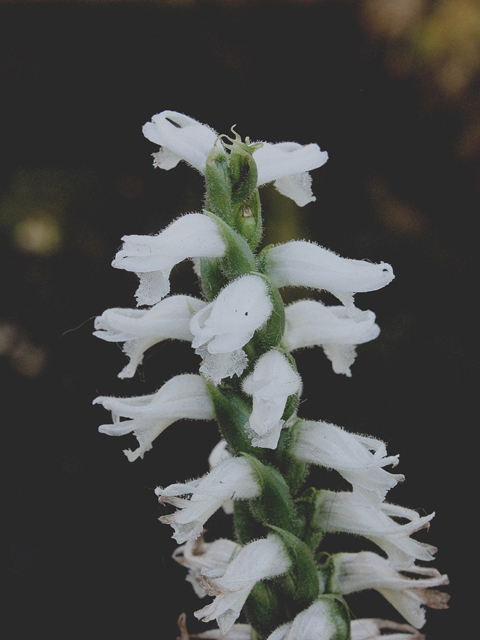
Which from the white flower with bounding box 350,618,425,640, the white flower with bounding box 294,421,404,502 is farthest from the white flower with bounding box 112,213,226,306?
the white flower with bounding box 350,618,425,640

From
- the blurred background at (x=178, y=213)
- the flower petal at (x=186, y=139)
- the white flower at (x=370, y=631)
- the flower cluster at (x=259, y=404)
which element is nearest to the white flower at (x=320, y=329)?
the flower cluster at (x=259, y=404)

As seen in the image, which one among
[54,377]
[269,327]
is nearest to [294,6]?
[54,377]

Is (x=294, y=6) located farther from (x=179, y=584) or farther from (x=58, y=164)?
(x=179, y=584)

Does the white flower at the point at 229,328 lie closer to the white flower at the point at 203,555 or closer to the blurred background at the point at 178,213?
the white flower at the point at 203,555

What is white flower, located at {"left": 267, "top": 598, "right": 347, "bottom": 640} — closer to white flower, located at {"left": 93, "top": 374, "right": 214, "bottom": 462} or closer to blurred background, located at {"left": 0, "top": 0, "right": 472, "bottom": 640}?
white flower, located at {"left": 93, "top": 374, "right": 214, "bottom": 462}

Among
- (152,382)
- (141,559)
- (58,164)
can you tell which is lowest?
(141,559)

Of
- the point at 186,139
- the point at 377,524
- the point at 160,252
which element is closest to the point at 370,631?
the point at 377,524
